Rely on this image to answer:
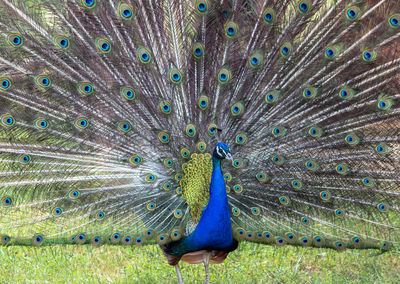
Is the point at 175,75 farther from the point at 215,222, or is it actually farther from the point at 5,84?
the point at 5,84

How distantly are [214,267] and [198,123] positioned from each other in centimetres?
180

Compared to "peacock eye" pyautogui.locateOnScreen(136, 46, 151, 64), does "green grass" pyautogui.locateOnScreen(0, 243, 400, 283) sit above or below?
below

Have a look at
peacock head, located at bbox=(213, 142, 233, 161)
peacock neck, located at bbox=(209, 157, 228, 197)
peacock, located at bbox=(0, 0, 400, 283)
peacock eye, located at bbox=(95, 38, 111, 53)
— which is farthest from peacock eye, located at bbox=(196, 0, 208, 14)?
peacock neck, located at bbox=(209, 157, 228, 197)

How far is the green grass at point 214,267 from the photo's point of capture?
4.42 meters

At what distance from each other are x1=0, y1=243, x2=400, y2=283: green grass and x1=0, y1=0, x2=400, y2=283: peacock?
28.5 inches

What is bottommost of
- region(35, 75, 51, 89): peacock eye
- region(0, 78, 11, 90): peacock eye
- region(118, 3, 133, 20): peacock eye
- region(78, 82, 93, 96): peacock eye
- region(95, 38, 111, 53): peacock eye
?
region(0, 78, 11, 90): peacock eye

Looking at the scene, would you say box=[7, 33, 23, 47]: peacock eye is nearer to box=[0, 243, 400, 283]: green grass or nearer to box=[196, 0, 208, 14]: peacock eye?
box=[196, 0, 208, 14]: peacock eye

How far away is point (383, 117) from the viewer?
346cm

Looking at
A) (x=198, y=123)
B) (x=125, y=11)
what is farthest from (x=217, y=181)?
(x=125, y=11)

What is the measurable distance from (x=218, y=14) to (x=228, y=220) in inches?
58.3

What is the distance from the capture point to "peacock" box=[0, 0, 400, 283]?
338 cm

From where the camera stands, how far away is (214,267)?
15.9ft

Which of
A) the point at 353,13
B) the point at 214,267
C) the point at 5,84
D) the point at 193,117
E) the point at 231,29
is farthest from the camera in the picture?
the point at 214,267

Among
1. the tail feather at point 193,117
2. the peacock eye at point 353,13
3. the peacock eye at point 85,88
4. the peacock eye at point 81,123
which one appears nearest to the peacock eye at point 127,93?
the tail feather at point 193,117
